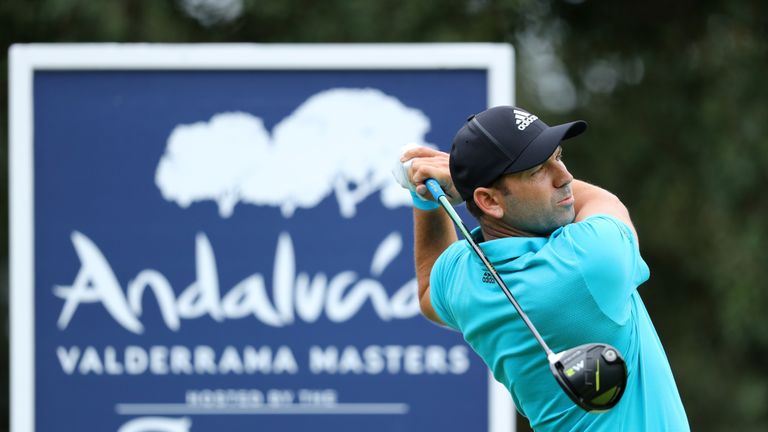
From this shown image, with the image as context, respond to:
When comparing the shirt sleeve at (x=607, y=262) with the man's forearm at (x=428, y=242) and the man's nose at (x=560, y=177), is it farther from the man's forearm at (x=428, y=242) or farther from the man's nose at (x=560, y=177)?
the man's forearm at (x=428, y=242)

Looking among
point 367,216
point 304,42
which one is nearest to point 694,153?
point 304,42

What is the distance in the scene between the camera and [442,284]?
3701 millimetres

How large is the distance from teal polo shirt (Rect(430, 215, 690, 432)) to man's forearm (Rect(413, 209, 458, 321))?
401mm

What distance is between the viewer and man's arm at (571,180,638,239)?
3371mm

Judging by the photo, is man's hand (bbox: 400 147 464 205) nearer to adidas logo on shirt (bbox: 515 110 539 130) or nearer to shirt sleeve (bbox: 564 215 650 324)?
adidas logo on shirt (bbox: 515 110 539 130)

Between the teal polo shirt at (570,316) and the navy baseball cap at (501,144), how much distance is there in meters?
0.18

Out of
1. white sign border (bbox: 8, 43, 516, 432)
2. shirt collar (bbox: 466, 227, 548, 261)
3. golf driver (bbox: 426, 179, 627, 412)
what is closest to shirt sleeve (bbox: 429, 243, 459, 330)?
shirt collar (bbox: 466, 227, 548, 261)

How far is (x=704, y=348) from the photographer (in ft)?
36.7

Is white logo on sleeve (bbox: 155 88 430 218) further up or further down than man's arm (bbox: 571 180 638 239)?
further up

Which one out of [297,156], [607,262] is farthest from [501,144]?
[297,156]

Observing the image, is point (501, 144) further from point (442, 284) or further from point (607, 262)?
point (442, 284)

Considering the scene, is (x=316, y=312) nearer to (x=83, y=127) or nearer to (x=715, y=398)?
(x=83, y=127)

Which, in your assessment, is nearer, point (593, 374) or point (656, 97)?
point (593, 374)

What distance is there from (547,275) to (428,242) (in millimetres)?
781
